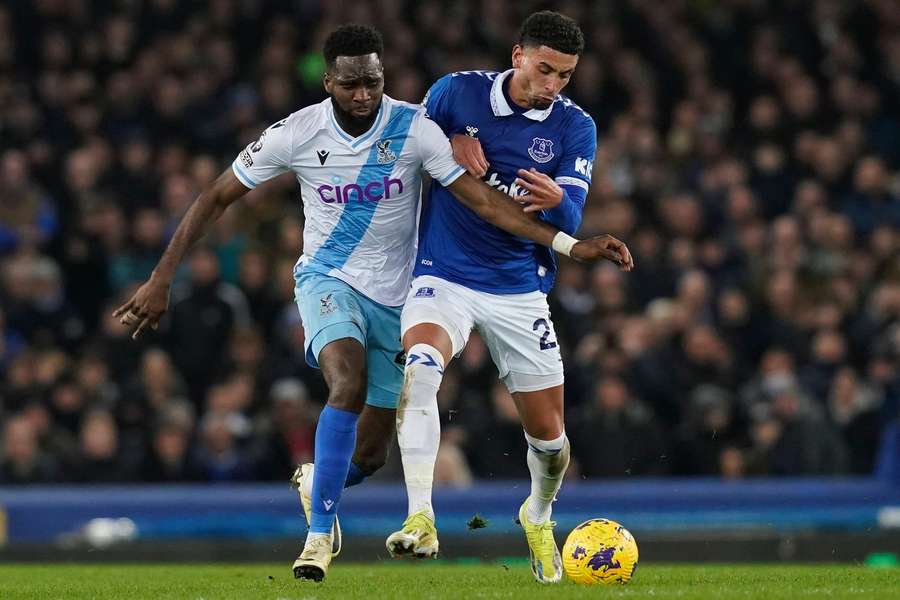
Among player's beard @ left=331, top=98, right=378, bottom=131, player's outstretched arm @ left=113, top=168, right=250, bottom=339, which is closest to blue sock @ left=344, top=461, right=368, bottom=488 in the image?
player's outstretched arm @ left=113, top=168, right=250, bottom=339

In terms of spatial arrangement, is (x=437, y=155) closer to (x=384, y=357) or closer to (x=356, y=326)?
(x=356, y=326)

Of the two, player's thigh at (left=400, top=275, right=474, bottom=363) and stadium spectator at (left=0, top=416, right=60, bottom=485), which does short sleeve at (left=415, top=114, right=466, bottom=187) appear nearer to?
player's thigh at (left=400, top=275, right=474, bottom=363)

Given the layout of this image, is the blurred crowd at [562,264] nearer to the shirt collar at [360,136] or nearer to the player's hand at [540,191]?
the player's hand at [540,191]

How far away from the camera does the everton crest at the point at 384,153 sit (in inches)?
343

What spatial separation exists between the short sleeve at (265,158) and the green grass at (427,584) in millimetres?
2110

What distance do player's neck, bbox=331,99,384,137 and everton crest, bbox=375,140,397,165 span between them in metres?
0.10

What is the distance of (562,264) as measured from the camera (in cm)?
1569

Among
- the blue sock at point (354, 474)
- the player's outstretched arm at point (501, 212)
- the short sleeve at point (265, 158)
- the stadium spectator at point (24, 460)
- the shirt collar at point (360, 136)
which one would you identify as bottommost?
the stadium spectator at point (24, 460)

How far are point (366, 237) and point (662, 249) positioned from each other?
738cm

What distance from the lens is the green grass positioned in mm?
7930

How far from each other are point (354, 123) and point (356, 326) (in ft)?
3.43

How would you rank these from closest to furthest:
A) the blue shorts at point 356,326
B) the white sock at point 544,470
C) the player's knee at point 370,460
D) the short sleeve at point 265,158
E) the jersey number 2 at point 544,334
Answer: the blue shorts at point 356,326 → the short sleeve at point 265,158 → the jersey number 2 at point 544,334 → the white sock at point 544,470 → the player's knee at point 370,460

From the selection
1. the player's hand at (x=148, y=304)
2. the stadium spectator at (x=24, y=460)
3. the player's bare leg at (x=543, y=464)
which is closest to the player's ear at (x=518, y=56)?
the player's bare leg at (x=543, y=464)

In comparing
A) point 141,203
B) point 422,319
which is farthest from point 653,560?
point 141,203
